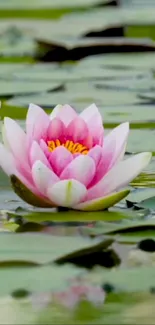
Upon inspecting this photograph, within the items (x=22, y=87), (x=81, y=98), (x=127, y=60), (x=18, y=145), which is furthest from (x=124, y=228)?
(x=127, y=60)

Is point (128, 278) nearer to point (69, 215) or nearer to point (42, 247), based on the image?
point (42, 247)

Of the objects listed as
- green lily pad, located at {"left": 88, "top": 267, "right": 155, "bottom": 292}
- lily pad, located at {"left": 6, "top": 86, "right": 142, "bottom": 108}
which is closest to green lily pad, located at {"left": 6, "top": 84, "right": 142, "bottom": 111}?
lily pad, located at {"left": 6, "top": 86, "right": 142, "bottom": 108}

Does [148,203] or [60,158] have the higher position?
[60,158]

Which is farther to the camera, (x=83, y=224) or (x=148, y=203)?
(x=148, y=203)

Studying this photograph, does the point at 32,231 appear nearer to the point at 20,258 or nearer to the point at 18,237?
the point at 18,237

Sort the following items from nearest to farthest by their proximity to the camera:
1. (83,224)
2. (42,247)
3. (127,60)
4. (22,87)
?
(42,247) < (83,224) < (22,87) < (127,60)

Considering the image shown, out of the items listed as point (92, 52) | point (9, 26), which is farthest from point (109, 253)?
point (9, 26)
